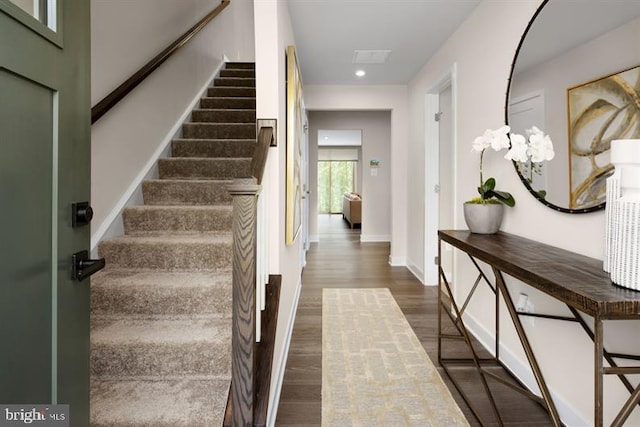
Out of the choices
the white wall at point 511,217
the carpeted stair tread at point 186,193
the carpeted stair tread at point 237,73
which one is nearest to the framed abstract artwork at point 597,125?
the white wall at point 511,217

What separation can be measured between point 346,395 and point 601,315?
1.34 m

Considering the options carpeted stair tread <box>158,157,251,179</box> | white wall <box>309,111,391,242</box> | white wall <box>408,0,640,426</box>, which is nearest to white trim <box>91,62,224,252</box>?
carpeted stair tread <box>158,157,251,179</box>

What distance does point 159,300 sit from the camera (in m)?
1.86

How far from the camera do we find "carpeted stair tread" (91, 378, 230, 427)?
4.52 ft

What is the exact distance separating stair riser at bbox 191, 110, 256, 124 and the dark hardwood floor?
1871 mm

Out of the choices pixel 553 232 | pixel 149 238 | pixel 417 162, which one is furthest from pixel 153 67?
pixel 417 162

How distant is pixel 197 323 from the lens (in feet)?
6.01

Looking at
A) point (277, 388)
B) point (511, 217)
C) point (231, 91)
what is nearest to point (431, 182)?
point (511, 217)

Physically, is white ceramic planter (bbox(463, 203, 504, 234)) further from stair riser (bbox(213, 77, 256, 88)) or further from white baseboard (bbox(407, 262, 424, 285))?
stair riser (bbox(213, 77, 256, 88))

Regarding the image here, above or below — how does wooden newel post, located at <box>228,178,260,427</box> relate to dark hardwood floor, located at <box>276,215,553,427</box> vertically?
above

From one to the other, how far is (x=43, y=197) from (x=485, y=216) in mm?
2088

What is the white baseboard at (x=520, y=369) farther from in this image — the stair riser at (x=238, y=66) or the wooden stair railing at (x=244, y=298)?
the stair riser at (x=238, y=66)

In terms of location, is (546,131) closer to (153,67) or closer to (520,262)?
(520,262)

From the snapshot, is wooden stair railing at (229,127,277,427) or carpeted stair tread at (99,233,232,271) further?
carpeted stair tread at (99,233,232,271)
